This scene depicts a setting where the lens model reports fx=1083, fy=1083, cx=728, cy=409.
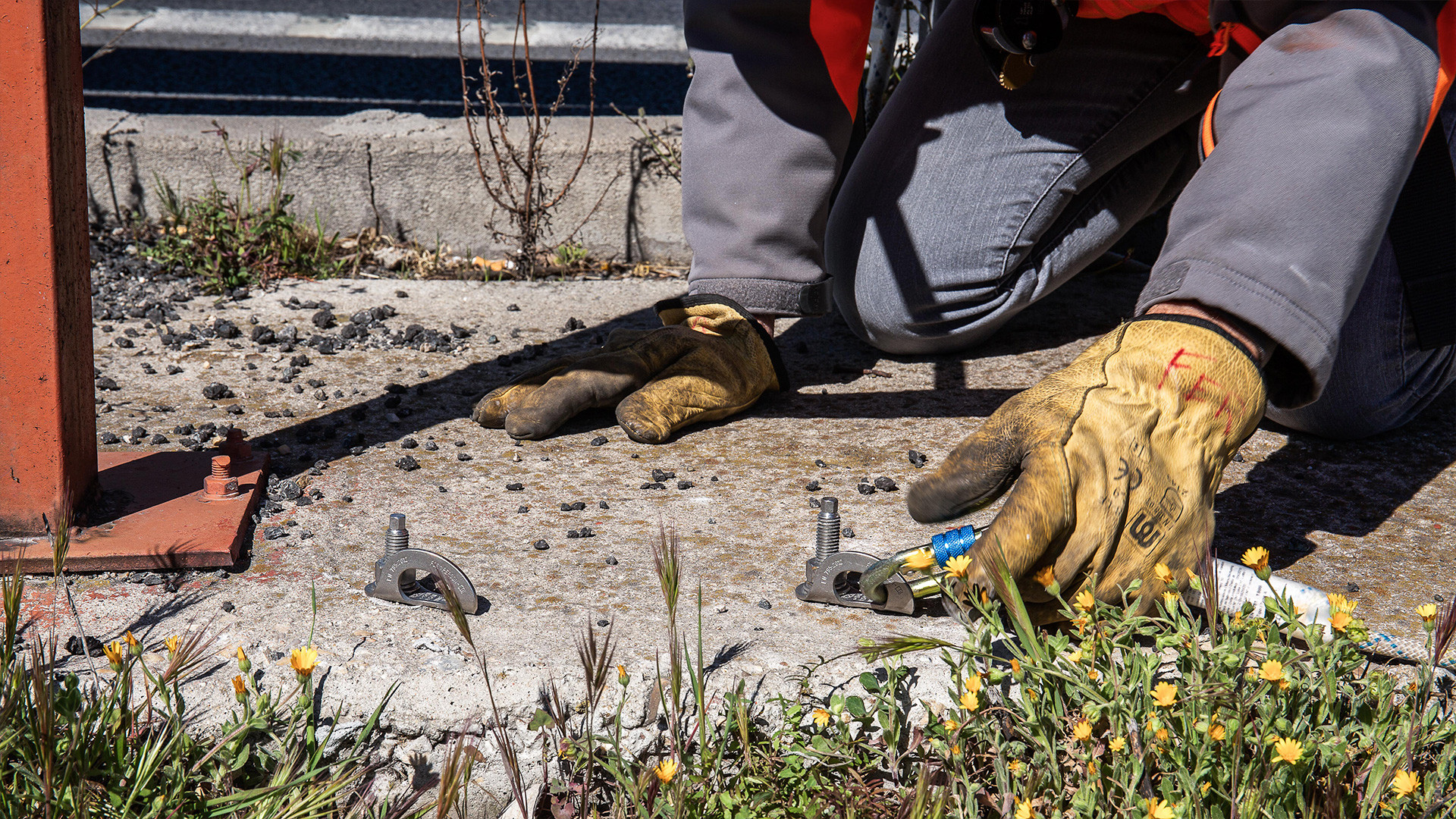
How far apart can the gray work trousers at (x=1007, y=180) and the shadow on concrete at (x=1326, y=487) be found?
0.06m

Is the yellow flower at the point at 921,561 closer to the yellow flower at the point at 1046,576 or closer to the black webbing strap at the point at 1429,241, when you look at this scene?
the yellow flower at the point at 1046,576

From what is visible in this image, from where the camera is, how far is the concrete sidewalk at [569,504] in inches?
58.8

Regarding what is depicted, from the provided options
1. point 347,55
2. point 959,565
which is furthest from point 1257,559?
point 347,55

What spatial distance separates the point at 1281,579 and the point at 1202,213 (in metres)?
0.58

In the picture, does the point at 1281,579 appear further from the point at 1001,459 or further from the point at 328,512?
the point at 328,512

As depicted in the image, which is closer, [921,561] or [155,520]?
[921,561]

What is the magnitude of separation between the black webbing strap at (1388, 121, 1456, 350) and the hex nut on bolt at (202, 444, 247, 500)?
2124 millimetres

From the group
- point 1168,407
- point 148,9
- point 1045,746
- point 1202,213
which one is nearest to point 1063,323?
point 1202,213

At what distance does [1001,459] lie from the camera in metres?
1.55

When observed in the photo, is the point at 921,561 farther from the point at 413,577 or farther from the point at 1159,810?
the point at 413,577

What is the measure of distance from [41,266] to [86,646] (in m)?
0.55

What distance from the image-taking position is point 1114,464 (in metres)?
1.49

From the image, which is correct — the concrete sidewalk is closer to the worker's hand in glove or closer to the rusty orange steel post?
the worker's hand in glove

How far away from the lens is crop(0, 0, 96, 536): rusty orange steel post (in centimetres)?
152
